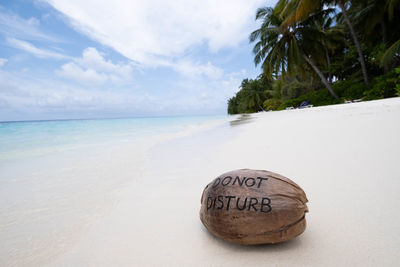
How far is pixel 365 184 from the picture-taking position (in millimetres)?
1538

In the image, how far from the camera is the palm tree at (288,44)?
1491 centimetres

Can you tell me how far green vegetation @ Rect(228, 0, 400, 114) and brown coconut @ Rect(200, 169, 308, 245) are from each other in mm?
12767

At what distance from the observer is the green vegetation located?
10.8m

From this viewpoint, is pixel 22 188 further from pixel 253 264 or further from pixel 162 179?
pixel 253 264

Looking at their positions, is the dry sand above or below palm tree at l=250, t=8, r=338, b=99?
below

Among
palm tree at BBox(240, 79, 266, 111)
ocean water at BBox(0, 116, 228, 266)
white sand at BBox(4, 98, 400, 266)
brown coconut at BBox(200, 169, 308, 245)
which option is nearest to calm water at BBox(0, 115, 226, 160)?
ocean water at BBox(0, 116, 228, 266)

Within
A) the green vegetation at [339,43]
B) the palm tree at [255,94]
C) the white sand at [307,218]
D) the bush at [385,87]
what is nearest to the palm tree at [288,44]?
the green vegetation at [339,43]

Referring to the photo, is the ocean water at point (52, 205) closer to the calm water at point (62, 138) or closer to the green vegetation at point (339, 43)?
the calm water at point (62, 138)

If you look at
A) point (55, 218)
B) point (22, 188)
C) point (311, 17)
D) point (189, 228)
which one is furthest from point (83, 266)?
point (311, 17)

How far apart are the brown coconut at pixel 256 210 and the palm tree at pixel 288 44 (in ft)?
54.8

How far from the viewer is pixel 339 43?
19344 millimetres

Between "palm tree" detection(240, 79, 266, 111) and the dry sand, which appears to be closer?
Result: the dry sand

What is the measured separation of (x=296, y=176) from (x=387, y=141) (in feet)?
4.57

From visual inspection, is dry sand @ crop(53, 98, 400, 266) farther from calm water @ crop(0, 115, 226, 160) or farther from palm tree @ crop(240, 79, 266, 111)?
palm tree @ crop(240, 79, 266, 111)
